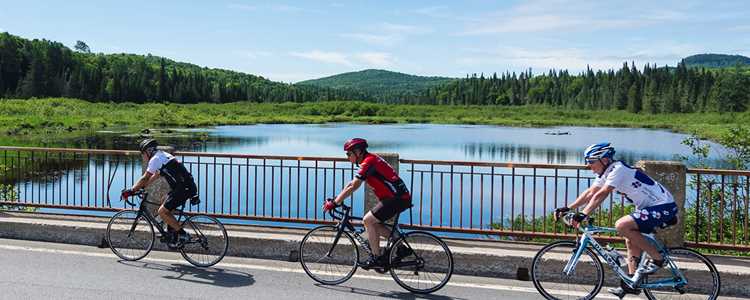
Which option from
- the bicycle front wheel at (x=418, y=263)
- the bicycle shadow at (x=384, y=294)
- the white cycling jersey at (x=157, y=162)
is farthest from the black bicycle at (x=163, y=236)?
the bicycle front wheel at (x=418, y=263)

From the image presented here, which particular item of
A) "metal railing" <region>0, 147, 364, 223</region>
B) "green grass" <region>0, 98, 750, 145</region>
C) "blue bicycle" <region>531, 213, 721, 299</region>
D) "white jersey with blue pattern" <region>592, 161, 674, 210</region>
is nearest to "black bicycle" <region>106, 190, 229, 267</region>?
"metal railing" <region>0, 147, 364, 223</region>

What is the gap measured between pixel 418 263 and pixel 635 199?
86.3 inches

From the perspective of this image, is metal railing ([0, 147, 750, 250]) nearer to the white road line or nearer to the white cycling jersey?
the white road line

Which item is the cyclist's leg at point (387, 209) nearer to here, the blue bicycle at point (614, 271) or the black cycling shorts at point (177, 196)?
the blue bicycle at point (614, 271)

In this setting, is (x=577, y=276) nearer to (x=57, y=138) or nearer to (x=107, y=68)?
(x=57, y=138)

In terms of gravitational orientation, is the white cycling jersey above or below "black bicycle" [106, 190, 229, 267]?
above

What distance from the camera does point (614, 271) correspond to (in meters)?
6.17

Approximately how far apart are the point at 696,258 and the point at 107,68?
191407mm

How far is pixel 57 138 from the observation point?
173ft

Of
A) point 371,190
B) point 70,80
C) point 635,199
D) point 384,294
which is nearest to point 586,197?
point 635,199

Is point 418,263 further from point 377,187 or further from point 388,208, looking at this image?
point 377,187

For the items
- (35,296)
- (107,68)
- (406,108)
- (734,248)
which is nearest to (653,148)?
(734,248)

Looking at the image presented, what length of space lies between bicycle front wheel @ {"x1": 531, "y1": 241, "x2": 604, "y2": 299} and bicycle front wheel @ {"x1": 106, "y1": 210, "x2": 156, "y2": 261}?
4583 mm

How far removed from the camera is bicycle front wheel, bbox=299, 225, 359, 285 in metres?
7.00
